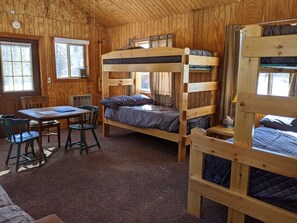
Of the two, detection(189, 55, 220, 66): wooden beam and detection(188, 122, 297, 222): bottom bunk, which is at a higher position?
detection(189, 55, 220, 66): wooden beam

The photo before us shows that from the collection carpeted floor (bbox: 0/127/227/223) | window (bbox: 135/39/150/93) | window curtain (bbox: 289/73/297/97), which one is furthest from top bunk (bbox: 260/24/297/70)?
window (bbox: 135/39/150/93)

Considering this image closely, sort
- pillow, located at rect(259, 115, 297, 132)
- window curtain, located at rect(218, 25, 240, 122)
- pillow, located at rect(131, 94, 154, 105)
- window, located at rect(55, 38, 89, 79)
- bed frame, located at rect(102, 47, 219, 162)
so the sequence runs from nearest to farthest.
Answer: pillow, located at rect(259, 115, 297, 132)
bed frame, located at rect(102, 47, 219, 162)
window curtain, located at rect(218, 25, 240, 122)
pillow, located at rect(131, 94, 154, 105)
window, located at rect(55, 38, 89, 79)

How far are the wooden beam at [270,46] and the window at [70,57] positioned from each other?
15.2 ft

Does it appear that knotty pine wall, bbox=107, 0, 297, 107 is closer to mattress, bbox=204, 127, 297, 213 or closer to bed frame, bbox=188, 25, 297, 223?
mattress, bbox=204, 127, 297, 213

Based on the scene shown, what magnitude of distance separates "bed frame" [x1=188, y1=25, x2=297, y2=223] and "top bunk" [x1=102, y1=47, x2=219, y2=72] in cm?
158

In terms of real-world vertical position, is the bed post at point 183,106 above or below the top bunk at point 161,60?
below

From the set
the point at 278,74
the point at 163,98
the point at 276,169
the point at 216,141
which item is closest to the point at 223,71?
the point at 278,74

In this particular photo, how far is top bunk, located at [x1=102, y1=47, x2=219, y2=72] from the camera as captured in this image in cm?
340

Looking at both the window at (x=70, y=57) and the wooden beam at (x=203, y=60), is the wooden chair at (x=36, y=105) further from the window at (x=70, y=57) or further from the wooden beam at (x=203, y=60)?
the wooden beam at (x=203, y=60)

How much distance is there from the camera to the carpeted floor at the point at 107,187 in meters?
2.29

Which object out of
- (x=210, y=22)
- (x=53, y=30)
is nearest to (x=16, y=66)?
(x=53, y=30)

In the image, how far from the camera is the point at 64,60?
18.4 feet

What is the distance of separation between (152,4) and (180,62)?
1.88 m

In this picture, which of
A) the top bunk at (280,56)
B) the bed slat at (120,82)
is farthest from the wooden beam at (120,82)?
the top bunk at (280,56)
